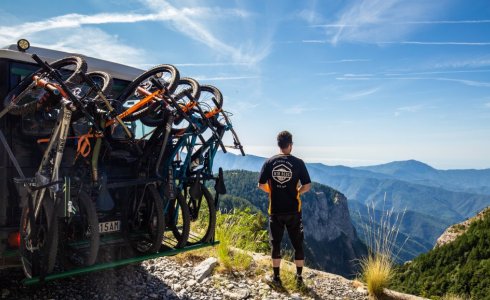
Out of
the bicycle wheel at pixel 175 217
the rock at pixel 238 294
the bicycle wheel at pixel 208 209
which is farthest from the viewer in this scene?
the bicycle wheel at pixel 208 209

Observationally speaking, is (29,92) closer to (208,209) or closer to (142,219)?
(142,219)

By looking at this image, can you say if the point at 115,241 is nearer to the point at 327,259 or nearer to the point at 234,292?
the point at 234,292

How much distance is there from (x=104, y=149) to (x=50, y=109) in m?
0.69

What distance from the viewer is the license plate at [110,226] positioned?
437cm

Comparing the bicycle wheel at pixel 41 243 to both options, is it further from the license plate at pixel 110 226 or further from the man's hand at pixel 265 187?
the man's hand at pixel 265 187

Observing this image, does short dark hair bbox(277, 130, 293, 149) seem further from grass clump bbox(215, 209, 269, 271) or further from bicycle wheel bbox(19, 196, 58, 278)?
bicycle wheel bbox(19, 196, 58, 278)

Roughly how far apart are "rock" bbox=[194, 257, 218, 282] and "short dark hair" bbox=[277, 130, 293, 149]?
198 cm

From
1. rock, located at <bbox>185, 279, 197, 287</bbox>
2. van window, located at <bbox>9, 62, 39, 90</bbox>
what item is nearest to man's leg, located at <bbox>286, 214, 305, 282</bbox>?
rock, located at <bbox>185, 279, 197, 287</bbox>

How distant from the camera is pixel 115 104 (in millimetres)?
4309

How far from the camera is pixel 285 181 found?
5562 mm

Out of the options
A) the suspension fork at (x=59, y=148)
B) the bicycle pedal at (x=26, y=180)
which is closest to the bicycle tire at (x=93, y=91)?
the suspension fork at (x=59, y=148)

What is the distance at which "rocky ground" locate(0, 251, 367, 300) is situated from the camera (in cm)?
456

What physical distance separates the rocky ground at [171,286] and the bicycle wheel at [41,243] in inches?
31.8

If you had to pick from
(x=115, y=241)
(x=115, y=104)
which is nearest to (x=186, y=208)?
(x=115, y=241)
